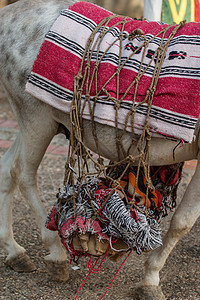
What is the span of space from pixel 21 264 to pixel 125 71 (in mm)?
1384

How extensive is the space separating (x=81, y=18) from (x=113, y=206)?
100 centimetres

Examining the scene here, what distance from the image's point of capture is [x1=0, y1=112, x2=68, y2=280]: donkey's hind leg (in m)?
2.33

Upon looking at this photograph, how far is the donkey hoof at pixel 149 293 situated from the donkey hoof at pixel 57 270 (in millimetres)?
444

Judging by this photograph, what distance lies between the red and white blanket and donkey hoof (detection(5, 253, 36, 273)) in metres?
1.06

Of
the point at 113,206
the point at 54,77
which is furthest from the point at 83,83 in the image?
the point at 113,206

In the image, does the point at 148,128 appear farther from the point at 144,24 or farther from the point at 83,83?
the point at 144,24

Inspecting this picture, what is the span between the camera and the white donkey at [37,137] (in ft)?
6.90

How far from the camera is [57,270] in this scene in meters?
2.42

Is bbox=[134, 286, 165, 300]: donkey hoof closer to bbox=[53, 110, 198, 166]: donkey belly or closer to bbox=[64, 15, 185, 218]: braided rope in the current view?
bbox=[64, 15, 185, 218]: braided rope

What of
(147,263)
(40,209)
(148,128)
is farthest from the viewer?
(40,209)

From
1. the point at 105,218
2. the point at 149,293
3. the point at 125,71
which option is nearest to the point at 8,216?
the point at 105,218

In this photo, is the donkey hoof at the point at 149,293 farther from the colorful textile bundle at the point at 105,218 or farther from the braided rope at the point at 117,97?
the braided rope at the point at 117,97

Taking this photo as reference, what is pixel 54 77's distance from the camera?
81.9 inches

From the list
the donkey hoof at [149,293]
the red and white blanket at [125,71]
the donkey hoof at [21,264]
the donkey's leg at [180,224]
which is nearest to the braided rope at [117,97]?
the red and white blanket at [125,71]
